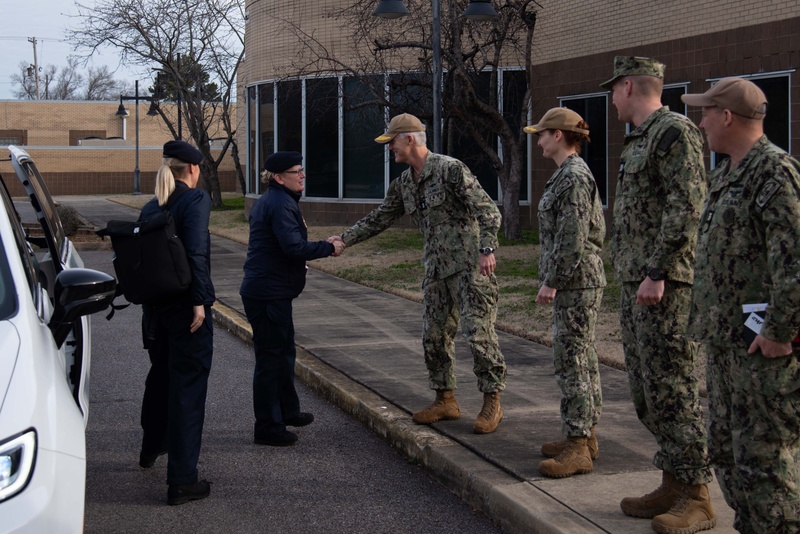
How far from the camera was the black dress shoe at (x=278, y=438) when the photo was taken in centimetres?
684

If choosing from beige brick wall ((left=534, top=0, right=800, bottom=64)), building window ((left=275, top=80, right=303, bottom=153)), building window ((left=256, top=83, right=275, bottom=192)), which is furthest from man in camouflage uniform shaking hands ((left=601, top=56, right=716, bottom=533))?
building window ((left=256, top=83, right=275, bottom=192))

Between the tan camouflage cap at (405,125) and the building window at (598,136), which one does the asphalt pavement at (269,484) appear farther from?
the building window at (598,136)

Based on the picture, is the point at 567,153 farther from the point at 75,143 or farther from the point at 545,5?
the point at 75,143

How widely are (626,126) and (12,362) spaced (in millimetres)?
15568

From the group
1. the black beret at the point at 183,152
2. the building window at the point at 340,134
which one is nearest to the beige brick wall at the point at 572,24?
the building window at the point at 340,134

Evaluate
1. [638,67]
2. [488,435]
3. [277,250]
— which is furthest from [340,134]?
[638,67]

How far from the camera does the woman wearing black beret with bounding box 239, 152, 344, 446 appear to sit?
268 inches

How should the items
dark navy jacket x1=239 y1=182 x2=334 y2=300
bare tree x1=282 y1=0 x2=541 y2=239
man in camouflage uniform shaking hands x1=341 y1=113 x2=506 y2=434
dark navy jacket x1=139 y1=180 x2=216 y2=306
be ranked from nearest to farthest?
1. dark navy jacket x1=139 y1=180 x2=216 y2=306
2. man in camouflage uniform shaking hands x1=341 y1=113 x2=506 y2=434
3. dark navy jacket x1=239 y1=182 x2=334 y2=300
4. bare tree x1=282 y1=0 x2=541 y2=239

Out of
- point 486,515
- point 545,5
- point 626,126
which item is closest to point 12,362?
point 486,515

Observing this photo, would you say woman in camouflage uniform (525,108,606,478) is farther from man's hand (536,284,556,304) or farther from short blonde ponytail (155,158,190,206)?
short blonde ponytail (155,158,190,206)

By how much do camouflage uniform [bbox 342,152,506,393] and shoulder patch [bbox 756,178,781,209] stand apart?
2.60 meters

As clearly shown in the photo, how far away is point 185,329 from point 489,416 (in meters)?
1.98

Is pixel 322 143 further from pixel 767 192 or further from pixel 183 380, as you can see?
pixel 767 192

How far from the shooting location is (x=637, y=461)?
577 centimetres
